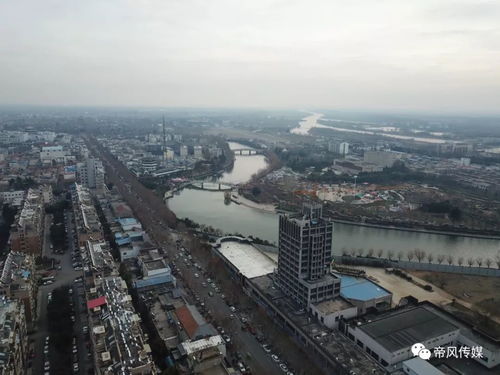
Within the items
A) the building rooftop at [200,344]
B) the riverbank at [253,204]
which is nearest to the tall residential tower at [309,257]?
the building rooftop at [200,344]

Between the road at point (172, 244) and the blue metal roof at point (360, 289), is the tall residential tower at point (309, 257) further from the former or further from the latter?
the road at point (172, 244)

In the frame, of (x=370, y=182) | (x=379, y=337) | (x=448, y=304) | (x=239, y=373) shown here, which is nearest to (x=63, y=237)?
(x=239, y=373)

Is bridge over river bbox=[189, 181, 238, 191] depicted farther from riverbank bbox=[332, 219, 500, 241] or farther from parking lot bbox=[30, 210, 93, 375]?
parking lot bbox=[30, 210, 93, 375]

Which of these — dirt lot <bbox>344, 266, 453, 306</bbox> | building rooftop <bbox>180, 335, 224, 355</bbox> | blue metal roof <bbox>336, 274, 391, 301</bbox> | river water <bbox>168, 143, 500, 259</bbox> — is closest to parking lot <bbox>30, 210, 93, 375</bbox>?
building rooftop <bbox>180, 335, 224, 355</bbox>

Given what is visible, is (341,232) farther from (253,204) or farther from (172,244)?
(172,244)

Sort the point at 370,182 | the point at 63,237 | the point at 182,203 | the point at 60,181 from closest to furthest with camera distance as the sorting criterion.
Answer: the point at 63,237, the point at 182,203, the point at 60,181, the point at 370,182

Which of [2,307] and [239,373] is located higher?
[2,307]

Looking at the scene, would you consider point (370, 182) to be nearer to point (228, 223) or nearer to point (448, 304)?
point (228, 223)
